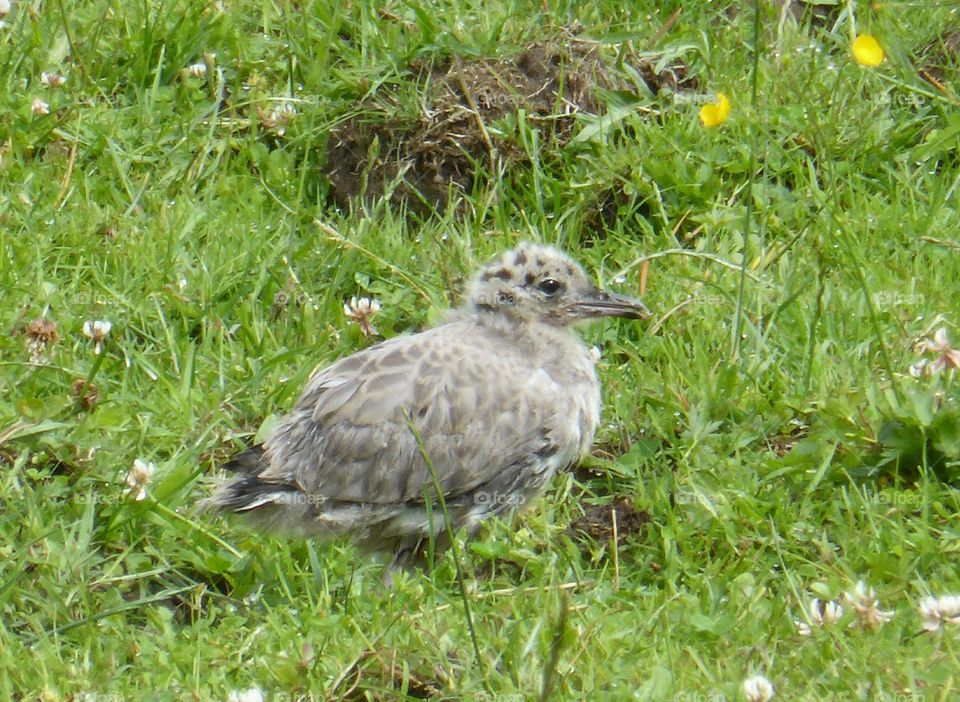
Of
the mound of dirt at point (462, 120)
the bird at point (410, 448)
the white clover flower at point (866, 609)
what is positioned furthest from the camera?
the mound of dirt at point (462, 120)

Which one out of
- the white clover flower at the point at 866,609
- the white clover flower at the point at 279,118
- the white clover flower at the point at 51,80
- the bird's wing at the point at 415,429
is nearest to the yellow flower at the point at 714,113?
the bird's wing at the point at 415,429

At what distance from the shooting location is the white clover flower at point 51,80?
8.23 m

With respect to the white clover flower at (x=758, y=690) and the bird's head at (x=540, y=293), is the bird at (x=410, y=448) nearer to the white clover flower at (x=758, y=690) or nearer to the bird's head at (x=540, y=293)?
the bird's head at (x=540, y=293)

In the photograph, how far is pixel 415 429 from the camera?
5.75 metres

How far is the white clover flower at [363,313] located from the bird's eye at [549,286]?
0.92 metres

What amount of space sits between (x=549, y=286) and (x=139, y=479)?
1.80m

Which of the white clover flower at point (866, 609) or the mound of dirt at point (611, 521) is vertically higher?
the white clover flower at point (866, 609)

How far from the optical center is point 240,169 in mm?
8195

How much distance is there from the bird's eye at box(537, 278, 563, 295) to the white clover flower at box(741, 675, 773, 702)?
7.52 ft

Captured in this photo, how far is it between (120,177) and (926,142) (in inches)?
156

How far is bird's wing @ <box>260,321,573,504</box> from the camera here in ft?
19.1

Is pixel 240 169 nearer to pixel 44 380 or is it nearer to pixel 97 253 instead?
pixel 97 253

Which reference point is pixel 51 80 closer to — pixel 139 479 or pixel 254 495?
pixel 139 479

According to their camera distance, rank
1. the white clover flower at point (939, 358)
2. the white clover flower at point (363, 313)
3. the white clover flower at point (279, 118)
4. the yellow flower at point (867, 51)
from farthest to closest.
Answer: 1. the white clover flower at point (279, 118)
2. the yellow flower at point (867, 51)
3. the white clover flower at point (363, 313)
4. the white clover flower at point (939, 358)
